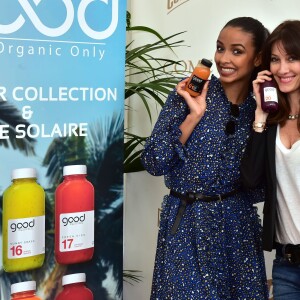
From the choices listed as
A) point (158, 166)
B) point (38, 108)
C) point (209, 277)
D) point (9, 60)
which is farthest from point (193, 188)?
point (9, 60)

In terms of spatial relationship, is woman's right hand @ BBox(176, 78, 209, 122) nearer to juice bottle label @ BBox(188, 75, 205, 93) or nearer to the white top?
juice bottle label @ BBox(188, 75, 205, 93)

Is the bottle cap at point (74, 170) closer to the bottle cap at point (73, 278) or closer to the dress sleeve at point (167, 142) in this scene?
the dress sleeve at point (167, 142)

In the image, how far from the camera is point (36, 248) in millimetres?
1537

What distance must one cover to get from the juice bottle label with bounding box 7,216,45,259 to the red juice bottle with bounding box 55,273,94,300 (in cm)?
14

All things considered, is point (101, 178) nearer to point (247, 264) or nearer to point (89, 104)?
point (89, 104)

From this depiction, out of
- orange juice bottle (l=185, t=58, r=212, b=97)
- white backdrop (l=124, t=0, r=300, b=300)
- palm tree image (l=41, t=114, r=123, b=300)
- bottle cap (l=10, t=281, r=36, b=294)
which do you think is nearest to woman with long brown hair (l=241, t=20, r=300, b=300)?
orange juice bottle (l=185, t=58, r=212, b=97)

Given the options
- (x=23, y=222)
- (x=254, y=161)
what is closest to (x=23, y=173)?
(x=23, y=222)

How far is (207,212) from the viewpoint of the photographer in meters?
1.67

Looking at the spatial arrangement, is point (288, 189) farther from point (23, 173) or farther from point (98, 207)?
point (23, 173)

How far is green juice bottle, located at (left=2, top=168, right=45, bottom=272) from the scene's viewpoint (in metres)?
1.48

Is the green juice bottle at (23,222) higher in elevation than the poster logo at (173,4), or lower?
lower

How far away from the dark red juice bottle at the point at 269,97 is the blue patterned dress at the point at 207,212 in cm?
11

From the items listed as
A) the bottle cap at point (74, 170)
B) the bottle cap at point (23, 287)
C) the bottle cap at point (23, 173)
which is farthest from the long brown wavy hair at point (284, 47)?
the bottle cap at point (23, 287)

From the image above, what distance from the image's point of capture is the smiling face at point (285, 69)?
158 cm
